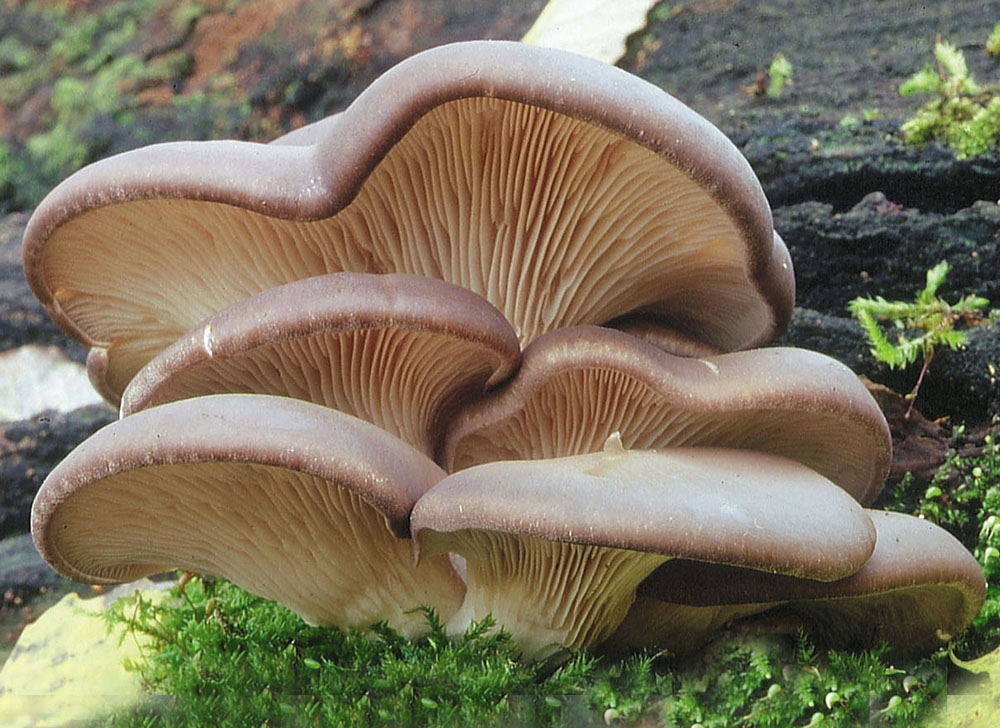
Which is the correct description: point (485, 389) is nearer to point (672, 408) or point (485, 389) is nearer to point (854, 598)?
point (672, 408)

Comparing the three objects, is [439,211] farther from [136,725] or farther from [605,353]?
[136,725]

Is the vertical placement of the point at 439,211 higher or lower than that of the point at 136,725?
higher

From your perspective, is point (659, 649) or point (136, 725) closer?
point (136, 725)

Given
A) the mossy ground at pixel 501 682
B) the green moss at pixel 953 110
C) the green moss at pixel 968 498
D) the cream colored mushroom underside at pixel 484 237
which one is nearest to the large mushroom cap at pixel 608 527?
the mossy ground at pixel 501 682

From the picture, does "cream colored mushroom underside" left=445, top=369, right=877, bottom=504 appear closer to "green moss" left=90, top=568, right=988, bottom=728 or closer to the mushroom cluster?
the mushroom cluster

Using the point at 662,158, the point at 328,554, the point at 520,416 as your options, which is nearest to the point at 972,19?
the point at 662,158

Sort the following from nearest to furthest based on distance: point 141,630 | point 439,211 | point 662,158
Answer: point 662,158 < point 439,211 < point 141,630

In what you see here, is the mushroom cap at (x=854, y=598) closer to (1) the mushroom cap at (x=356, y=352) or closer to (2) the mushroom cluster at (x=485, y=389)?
(2) the mushroom cluster at (x=485, y=389)
